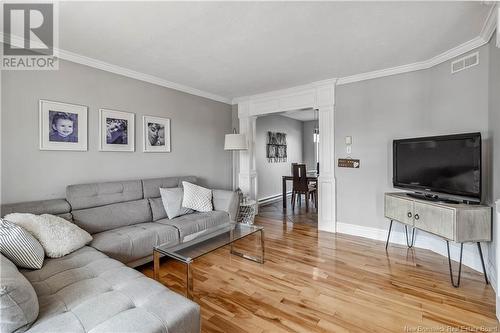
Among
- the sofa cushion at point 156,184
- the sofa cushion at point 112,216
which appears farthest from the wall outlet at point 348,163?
the sofa cushion at point 112,216

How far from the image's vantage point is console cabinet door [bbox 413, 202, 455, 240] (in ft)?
7.27

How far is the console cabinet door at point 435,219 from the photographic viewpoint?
2.22 metres

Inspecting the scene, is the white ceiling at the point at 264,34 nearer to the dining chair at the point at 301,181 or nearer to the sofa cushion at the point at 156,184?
the sofa cushion at the point at 156,184

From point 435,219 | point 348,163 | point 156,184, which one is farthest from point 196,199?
point 435,219

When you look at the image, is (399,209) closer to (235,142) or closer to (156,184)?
(235,142)

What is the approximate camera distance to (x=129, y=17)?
2.00m

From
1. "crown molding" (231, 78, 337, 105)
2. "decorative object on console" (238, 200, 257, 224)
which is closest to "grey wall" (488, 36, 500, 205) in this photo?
"crown molding" (231, 78, 337, 105)

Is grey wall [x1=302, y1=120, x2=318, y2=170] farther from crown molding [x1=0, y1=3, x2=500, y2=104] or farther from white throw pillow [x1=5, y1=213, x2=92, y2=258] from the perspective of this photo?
white throw pillow [x1=5, y1=213, x2=92, y2=258]

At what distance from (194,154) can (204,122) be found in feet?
2.05

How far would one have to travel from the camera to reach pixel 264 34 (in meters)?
2.28

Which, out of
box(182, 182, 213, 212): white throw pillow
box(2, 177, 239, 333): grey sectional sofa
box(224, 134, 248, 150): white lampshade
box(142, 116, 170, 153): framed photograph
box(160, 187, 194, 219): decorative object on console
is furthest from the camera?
box(224, 134, 248, 150): white lampshade

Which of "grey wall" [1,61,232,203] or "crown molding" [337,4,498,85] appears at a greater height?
"crown molding" [337,4,498,85]

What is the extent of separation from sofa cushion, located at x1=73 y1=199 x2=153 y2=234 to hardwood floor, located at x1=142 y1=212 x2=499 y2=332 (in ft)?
1.87

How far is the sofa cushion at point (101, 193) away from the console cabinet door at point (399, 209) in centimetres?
309
